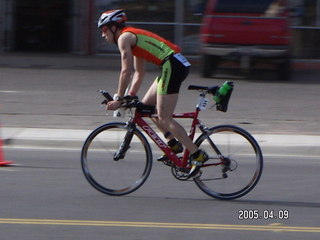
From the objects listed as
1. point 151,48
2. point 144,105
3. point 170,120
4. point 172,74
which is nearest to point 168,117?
point 170,120

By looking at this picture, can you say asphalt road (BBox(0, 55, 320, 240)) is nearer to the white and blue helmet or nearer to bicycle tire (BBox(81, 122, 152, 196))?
bicycle tire (BBox(81, 122, 152, 196))

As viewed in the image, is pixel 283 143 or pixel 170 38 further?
pixel 170 38

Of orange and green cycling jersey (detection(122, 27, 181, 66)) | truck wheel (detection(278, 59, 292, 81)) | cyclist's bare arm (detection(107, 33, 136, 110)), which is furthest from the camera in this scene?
truck wheel (detection(278, 59, 292, 81))

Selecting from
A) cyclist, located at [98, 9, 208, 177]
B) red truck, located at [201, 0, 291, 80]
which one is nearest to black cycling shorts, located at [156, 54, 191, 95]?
cyclist, located at [98, 9, 208, 177]

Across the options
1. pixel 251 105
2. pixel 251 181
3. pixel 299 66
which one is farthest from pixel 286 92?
pixel 251 181

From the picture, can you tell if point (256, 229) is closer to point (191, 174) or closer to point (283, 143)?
point (191, 174)

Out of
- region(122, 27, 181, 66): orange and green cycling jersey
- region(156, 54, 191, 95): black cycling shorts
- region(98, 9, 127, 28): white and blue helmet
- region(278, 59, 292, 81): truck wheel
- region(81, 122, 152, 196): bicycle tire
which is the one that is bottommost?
region(278, 59, 292, 81): truck wheel

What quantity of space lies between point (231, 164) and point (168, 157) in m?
0.64

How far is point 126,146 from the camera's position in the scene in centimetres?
790

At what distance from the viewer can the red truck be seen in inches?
691

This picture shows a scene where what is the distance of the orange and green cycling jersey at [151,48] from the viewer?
24.8ft

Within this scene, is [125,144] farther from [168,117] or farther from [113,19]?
[113,19]

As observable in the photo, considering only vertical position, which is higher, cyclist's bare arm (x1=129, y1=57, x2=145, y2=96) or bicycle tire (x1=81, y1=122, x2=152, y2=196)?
cyclist's bare arm (x1=129, y1=57, x2=145, y2=96)

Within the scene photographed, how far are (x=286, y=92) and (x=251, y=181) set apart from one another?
878 cm
